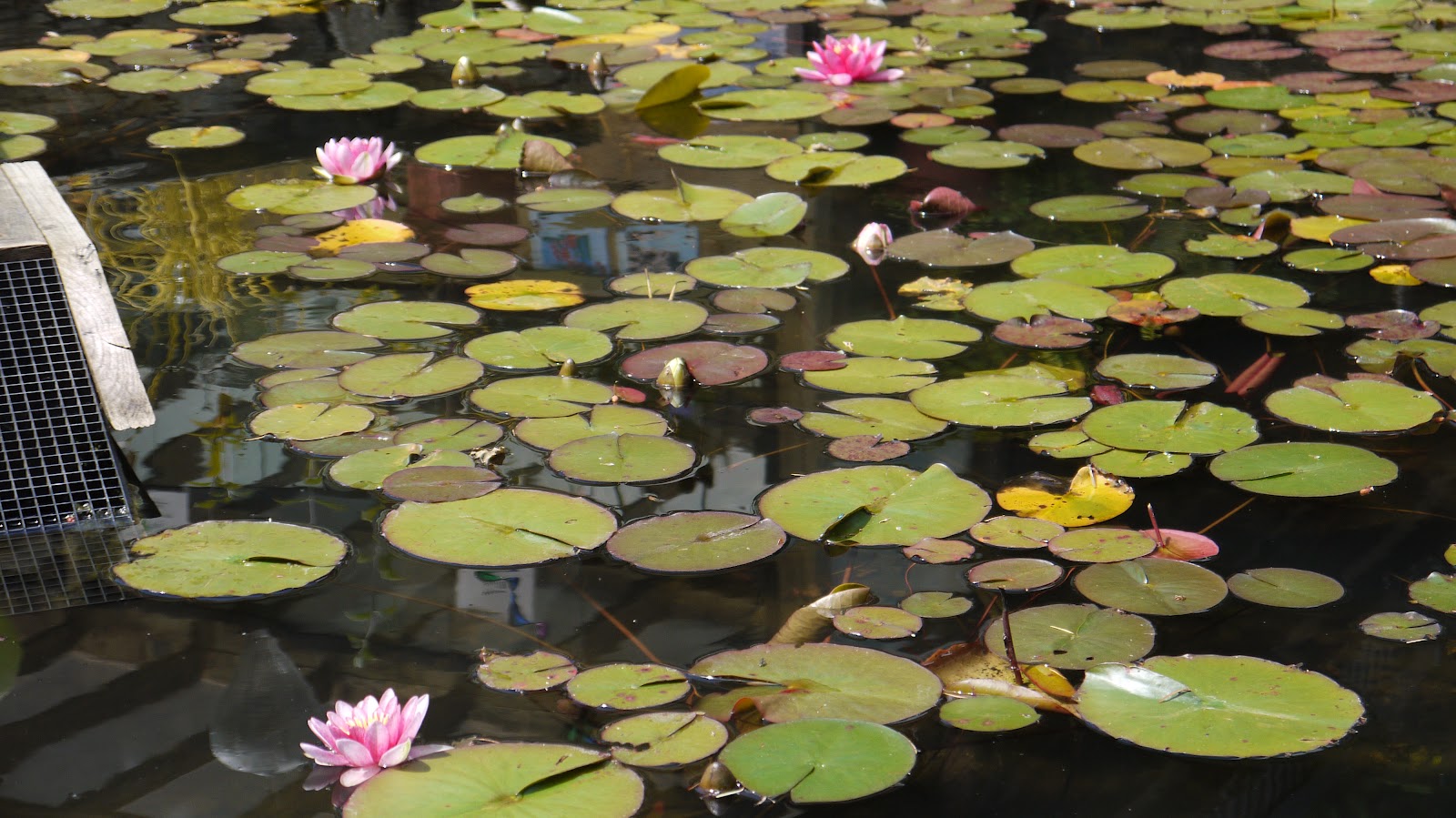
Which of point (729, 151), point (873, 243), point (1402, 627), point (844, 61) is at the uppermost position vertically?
point (844, 61)

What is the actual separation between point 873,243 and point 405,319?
1.10 metres

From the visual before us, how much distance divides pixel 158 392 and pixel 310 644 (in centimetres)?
93

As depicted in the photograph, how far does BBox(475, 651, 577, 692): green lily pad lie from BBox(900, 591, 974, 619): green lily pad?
47 centimetres

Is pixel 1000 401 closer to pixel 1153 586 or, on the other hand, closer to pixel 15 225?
pixel 1153 586

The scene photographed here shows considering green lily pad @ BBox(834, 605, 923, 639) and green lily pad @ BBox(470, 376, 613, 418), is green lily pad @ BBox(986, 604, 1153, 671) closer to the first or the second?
green lily pad @ BBox(834, 605, 923, 639)

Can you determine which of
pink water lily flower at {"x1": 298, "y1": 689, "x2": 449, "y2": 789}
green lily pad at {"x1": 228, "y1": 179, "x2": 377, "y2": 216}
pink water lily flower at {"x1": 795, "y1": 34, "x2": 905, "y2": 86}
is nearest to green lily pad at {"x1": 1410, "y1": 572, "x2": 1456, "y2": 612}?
pink water lily flower at {"x1": 298, "y1": 689, "x2": 449, "y2": 789}

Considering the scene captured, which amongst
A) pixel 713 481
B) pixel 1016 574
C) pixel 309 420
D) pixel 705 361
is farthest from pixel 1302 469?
pixel 309 420

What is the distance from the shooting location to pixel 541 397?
2342 mm

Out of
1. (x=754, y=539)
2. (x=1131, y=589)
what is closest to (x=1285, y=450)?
(x=1131, y=589)

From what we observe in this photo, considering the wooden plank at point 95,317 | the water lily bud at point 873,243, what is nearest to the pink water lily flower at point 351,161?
the wooden plank at point 95,317

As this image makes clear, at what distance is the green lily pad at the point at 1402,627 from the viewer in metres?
1.72

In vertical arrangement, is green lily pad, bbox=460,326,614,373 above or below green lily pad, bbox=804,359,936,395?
above

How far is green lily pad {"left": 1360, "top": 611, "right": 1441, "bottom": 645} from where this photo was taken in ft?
5.65

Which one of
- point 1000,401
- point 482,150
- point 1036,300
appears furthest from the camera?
point 482,150
